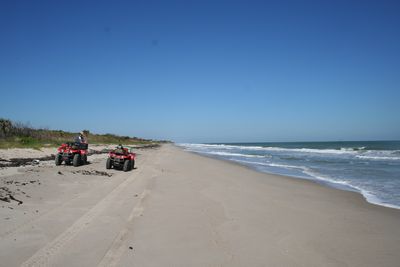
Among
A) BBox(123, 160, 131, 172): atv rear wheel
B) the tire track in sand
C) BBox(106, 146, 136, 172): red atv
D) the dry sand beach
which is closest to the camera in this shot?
the tire track in sand

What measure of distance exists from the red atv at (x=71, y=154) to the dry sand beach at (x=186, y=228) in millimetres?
5352

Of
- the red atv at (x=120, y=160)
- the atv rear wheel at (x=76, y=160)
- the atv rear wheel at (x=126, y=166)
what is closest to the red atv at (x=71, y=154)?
the atv rear wheel at (x=76, y=160)

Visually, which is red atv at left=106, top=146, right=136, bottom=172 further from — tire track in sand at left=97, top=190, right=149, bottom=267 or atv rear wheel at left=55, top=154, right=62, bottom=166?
tire track in sand at left=97, top=190, right=149, bottom=267

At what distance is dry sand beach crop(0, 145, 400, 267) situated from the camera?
421 centimetres

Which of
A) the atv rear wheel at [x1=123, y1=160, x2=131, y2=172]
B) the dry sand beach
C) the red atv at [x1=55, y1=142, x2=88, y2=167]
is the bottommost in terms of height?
the dry sand beach

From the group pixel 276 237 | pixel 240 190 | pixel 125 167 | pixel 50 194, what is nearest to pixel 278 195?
pixel 240 190

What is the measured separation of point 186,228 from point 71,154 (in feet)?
36.2

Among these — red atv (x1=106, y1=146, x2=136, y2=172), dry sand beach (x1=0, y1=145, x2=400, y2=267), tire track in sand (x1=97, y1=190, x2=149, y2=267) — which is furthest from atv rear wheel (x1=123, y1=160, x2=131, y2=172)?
tire track in sand (x1=97, y1=190, x2=149, y2=267)

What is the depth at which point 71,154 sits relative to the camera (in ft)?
48.7

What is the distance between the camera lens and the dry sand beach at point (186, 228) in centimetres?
421

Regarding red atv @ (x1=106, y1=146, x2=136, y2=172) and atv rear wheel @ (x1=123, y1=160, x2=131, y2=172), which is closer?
atv rear wheel @ (x1=123, y1=160, x2=131, y2=172)

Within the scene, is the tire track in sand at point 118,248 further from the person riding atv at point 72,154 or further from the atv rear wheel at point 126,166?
the person riding atv at point 72,154

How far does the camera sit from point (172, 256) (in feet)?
13.9

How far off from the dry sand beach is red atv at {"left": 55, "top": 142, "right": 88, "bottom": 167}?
211 inches
